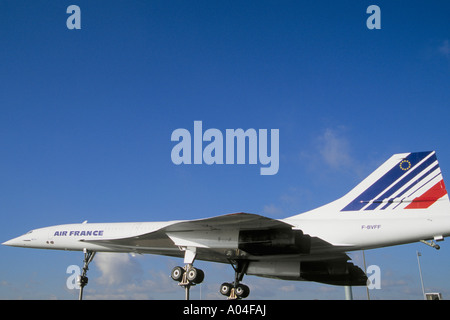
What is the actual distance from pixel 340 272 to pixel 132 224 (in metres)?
9.25

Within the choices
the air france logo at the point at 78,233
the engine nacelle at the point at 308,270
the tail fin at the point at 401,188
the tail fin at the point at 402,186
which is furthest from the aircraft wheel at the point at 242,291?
the air france logo at the point at 78,233

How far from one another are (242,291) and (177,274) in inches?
101

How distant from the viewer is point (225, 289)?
14906 mm

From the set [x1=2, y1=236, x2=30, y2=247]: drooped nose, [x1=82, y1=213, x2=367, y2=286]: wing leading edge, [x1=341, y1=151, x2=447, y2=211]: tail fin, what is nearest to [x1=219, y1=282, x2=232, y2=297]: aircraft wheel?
[x1=82, y1=213, x2=367, y2=286]: wing leading edge

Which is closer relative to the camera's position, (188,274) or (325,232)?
(325,232)

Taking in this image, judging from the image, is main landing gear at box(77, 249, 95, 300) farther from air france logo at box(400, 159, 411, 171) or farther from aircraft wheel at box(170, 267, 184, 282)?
air france logo at box(400, 159, 411, 171)

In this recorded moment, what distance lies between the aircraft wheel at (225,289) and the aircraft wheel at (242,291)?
0.31 metres

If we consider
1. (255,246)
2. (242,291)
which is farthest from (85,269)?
(255,246)

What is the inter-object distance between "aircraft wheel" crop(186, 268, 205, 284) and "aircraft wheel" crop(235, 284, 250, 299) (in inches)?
61.9

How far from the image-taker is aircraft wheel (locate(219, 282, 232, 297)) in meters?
14.9

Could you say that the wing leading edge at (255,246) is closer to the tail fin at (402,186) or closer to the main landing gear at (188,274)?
the main landing gear at (188,274)

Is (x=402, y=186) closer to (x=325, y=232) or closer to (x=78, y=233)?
(x=325, y=232)

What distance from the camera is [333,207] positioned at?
14.4 m
